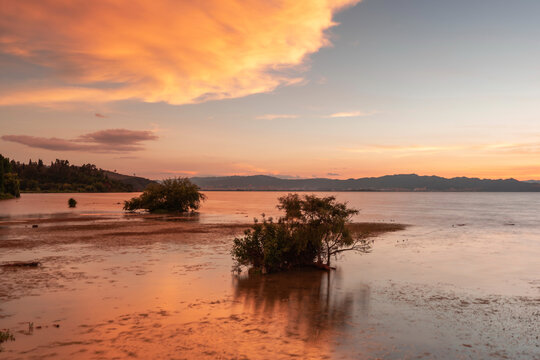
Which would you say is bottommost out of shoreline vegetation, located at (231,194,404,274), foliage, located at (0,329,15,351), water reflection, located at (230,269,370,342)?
water reflection, located at (230,269,370,342)

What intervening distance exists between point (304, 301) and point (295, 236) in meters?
6.86

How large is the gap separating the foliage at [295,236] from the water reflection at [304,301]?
1267 mm

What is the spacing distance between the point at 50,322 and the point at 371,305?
12.9 m

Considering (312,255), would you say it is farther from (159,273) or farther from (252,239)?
(159,273)

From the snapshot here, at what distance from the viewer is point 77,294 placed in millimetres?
18172

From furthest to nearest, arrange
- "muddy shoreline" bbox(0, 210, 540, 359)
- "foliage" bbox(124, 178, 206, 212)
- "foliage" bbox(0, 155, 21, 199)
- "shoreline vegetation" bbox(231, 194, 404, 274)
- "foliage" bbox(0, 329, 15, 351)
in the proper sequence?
"foliage" bbox(0, 155, 21, 199) → "foliage" bbox(124, 178, 206, 212) → "shoreline vegetation" bbox(231, 194, 404, 274) → "foliage" bbox(0, 329, 15, 351) → "muddy shoreline" bbox(0, 210, 540, 359)

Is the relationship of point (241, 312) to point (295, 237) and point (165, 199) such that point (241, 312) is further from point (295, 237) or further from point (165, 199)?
point (165, 199)

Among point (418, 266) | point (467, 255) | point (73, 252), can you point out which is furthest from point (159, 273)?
point (467, 255)

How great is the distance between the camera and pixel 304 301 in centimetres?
1783

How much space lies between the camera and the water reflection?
14505mm

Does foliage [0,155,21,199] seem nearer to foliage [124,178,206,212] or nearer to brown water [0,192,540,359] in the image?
foliage [124,178,206,212]

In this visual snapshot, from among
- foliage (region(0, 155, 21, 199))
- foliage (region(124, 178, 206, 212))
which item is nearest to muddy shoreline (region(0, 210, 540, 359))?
foliage (region(124, 178, 206, 212))

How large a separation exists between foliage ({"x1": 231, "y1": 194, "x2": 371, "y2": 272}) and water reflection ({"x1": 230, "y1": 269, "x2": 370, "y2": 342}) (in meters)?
1.27

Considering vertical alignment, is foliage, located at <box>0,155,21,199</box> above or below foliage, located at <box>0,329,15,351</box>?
above
